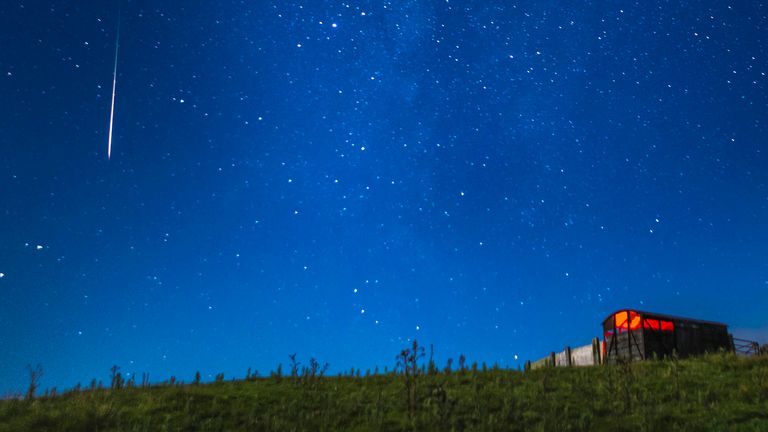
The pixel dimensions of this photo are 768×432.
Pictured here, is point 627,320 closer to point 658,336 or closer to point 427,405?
point 658,336

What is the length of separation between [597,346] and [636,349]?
1951mm

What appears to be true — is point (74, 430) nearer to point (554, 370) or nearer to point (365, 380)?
point (365, 380)

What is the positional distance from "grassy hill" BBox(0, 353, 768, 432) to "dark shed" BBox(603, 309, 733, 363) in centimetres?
1302

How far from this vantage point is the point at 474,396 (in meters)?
13.0

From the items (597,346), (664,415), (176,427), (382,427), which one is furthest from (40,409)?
(597,346)

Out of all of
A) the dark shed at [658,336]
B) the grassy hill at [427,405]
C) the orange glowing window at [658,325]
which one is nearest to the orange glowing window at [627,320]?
the dark shed at [658,336]

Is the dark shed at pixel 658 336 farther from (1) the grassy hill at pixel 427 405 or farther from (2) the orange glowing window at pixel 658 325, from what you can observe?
(1) the grassy hill at pixel 427 405

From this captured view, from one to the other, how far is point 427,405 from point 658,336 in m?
22.0

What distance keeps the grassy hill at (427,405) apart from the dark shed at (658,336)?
42.7 ft

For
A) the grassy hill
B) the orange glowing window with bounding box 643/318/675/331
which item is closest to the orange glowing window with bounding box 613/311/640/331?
the orange glowing window with bounding box 643/318/675/331

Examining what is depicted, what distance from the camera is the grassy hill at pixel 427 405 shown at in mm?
10438

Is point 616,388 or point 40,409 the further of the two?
point 616,388

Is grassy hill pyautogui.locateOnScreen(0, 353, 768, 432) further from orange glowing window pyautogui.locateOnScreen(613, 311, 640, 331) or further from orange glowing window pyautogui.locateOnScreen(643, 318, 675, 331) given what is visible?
orange glowing window pyautogui.locateOnScreen(613, 311, 640, 331)

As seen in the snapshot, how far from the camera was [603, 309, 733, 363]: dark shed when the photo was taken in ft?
93.9
